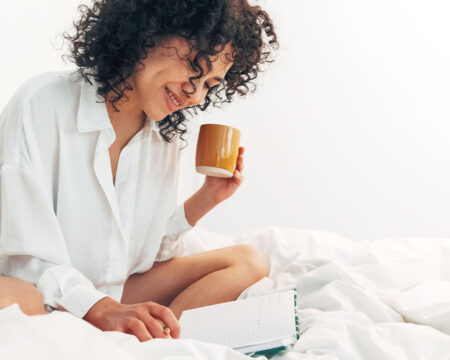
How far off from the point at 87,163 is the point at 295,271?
1.70 ft

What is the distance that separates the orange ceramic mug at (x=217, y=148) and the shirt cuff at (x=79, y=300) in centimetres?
42

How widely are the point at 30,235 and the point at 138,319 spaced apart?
11.7 inches

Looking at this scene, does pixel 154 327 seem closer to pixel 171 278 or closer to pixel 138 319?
pixel 138 319

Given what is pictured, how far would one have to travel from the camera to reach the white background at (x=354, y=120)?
270cm

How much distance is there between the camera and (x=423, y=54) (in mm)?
2703

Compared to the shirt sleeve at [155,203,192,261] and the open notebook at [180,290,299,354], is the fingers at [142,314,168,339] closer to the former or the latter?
the open notebook at [180,290,299,354]

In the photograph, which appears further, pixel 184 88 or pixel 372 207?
pixel 372 207

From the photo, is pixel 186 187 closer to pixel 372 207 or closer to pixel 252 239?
pixel 372 207

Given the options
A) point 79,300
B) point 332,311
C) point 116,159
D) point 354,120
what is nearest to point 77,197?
point 116,159

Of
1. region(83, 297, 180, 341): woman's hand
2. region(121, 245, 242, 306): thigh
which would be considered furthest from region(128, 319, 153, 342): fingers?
region(121, 245, 242, 306): thigh

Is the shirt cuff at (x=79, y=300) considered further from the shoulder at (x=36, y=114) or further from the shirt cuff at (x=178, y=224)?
the shirt cuff at (x=178, y=224)

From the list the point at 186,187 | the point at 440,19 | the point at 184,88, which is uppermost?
the point at 440,19

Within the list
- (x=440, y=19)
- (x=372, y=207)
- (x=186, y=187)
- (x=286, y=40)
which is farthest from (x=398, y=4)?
(x=186, y=187)

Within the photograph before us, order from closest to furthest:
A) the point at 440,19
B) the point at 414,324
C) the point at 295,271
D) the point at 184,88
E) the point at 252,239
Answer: the point at 414,324 < the point at 184,88 < the point at 295,271 < the point at 252,239 < the point at 440,19
